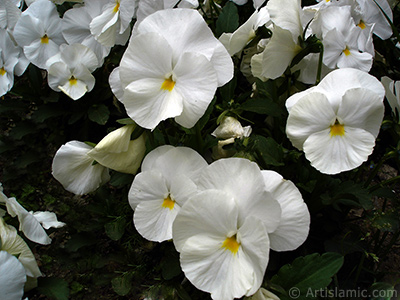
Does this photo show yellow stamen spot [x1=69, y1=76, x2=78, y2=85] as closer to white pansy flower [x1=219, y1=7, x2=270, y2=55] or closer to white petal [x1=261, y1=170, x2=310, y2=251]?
white pansy flower [x1=219, y1=7, x2=270, y2=55]

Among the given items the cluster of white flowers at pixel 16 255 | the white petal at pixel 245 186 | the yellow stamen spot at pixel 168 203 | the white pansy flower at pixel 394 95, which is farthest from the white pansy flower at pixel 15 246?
the white pansy flower at pixel 394 95

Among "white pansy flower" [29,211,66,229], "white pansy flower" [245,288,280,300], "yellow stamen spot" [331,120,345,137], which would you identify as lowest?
"white pansy flower" [29,211,66,229]

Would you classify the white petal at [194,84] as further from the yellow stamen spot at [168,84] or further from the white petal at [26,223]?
the white petal at [26,223]

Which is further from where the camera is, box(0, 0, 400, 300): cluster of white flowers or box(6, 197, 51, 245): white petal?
box(6, 197, 51, 245): white petal

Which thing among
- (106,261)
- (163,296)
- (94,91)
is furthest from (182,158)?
(94,91)

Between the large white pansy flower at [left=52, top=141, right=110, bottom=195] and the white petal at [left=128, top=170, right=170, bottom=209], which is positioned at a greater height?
the white petal at [left=128, top=170, right=170, bottom=209]

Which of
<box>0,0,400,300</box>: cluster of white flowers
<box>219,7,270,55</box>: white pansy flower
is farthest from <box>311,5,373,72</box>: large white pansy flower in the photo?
<box>219,7,270,55</box>: white pansy flower
